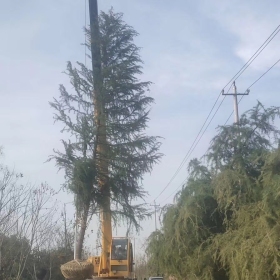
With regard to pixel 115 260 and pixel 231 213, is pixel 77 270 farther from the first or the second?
pixel 231 213

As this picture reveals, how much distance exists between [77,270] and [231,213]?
7727mm

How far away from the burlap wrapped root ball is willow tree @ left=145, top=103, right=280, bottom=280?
3.93m

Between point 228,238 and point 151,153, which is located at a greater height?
point 151,153

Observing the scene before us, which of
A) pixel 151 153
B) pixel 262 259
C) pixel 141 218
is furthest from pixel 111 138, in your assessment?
pixel 262 259

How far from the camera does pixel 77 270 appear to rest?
2031cm

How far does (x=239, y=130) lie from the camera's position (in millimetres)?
16734

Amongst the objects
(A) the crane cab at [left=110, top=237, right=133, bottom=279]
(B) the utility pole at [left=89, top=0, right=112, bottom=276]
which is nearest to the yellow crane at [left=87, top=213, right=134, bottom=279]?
(A) the crane cab at [left=110, top=237, right=133, bottom=279]

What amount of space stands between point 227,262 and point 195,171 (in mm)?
4218

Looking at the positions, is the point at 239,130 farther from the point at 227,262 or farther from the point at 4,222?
the point at 4,222

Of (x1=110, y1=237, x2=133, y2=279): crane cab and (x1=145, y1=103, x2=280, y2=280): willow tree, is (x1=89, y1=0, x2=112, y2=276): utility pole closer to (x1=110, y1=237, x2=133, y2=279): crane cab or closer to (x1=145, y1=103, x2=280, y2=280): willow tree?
(x1=110, y1=237, x2=133, y2=279): crane cab

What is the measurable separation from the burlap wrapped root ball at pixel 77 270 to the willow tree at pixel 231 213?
3930 millimetres

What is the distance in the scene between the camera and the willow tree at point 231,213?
12.6m

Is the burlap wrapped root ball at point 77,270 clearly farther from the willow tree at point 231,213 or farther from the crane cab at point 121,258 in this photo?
the willow tree at point 231,213

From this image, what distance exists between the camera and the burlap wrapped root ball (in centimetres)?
2017
